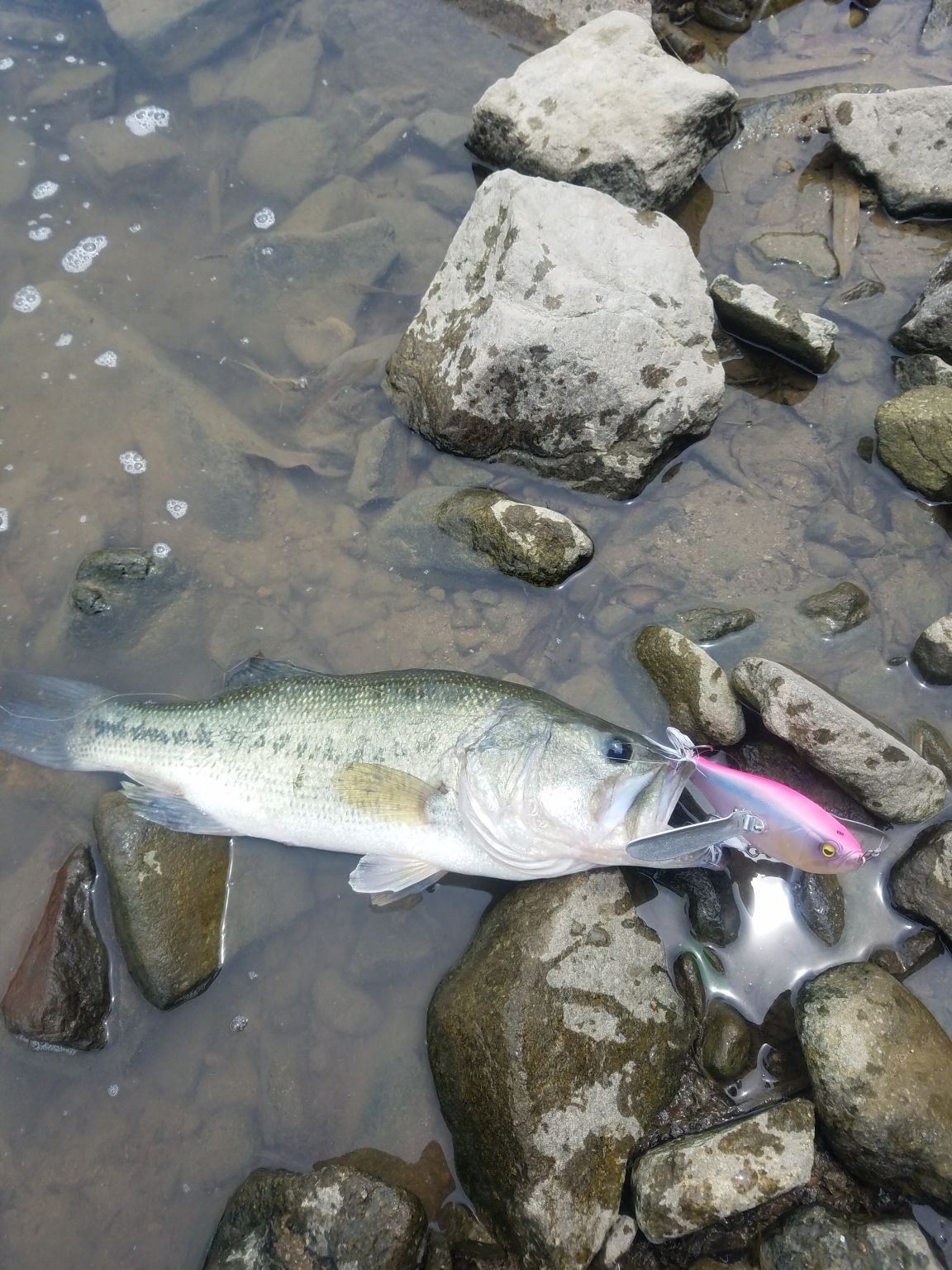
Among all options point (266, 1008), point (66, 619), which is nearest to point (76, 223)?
point (66, 619)

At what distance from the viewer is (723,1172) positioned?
3301 mm

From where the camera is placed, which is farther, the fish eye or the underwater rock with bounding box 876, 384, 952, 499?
the underwater rock with bounding box 876, 384, 952, 499

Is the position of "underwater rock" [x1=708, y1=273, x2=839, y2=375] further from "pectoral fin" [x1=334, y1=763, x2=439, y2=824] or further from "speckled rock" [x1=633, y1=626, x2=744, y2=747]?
"pectoral fin" [x1=334, y1=763, x2=439, y2=824]

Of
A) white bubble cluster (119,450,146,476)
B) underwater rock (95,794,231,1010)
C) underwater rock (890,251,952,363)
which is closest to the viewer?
underwater rock (95,794,231,1010)

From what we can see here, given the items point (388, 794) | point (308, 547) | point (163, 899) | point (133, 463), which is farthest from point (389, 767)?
point (133, 463)

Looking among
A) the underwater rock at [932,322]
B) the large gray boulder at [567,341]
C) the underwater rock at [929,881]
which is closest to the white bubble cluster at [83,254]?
the large gray boulder at [567,341]

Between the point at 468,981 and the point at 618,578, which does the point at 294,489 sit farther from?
the point at 468,981

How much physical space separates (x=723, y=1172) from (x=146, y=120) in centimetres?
820

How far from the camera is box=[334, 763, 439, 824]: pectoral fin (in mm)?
3980

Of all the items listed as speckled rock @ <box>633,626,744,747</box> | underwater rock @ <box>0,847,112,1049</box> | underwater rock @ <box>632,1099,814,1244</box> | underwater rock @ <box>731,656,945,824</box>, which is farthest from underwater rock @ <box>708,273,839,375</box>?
underwater rock @ <box>0,847,112,1049</box>

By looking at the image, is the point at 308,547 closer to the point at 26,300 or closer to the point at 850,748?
the point at 26,300

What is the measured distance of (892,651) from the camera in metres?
4.59

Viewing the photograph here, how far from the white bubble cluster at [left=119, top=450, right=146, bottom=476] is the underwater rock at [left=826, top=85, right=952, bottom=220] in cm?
561

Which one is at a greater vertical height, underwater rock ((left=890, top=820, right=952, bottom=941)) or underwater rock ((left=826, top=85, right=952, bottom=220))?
underwater rock ((left=826, top=85, right=952, bottom=220))
